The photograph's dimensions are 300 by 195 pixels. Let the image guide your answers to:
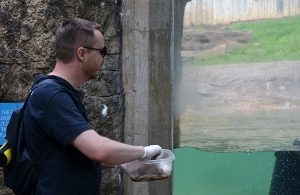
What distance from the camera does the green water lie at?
6312 millimetres

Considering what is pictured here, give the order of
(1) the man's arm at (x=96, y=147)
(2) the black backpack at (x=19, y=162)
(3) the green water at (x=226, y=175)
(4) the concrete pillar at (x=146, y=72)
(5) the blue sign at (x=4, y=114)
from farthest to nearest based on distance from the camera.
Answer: (3) the green water at (x=226, y=175) < (4) the concrete pillar at (x=146, y=72) < (5) the blue sign at (x=4, y=114) < (2) the black backpack at (x=19, y=162) < (1) the man's arm at (x=96, y=147)

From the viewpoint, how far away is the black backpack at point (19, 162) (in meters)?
2.43

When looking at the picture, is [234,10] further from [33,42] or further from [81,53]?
[81,53]

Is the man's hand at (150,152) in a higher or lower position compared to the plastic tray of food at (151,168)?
higher

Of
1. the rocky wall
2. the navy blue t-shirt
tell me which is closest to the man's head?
the navy blue t-shirt

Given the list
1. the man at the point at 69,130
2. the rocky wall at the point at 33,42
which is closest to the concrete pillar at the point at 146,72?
the rocky wall at the point at 33,42

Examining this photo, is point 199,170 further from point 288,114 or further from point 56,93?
point 56,93

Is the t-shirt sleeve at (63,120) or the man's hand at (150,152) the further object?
the man's hand at (150,152)

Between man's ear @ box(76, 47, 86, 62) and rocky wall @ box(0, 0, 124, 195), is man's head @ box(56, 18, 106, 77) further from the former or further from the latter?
rocky wall @ box(0, 0, 124, 195)

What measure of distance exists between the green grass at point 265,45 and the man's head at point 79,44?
7.36 feet

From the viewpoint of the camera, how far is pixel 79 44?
8.20 ft

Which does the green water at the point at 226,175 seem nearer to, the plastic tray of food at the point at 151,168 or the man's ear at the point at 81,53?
the plastic tray of food at the point at 151,168

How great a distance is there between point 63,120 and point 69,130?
5cm

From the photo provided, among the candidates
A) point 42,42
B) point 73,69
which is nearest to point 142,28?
point 42,42
